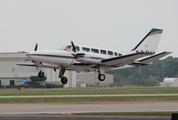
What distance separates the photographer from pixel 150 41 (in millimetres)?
59688

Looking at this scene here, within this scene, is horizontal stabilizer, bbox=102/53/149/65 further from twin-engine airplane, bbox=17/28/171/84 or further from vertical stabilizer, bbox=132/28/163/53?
vertical stabilizer, bbox=132/28/163/53

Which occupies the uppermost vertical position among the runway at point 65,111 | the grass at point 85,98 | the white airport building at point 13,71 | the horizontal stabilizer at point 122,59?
the white airport building at point 13,71

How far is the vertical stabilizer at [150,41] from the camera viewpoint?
195 feet

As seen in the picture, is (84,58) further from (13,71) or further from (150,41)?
(13,71)

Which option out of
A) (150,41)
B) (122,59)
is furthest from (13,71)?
(122,59)

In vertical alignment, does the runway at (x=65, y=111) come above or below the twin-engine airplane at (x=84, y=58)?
below

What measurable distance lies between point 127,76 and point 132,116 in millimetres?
139816

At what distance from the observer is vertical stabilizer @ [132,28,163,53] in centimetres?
5932

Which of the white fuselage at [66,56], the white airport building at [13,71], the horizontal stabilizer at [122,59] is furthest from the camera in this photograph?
the white airport building at [13,71]

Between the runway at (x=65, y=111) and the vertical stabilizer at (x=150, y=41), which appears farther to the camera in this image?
the vertical stabilizer at (x=150, y=41)

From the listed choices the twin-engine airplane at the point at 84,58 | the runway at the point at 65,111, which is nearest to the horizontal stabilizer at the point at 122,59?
the twin-engine airplane at the point at 84,58

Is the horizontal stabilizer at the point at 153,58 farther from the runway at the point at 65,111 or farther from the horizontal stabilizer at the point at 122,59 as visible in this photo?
the runway at the point at 65,111

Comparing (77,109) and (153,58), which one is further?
(153,58)

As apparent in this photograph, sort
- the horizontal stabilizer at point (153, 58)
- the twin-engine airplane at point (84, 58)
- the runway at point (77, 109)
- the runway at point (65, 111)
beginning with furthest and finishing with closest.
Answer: the horizontal stabilizer at point (153, 58)
the twin-engine airplane at point (84, 58)
the runway at point (77, 109)
the runway at point (65, 111)
